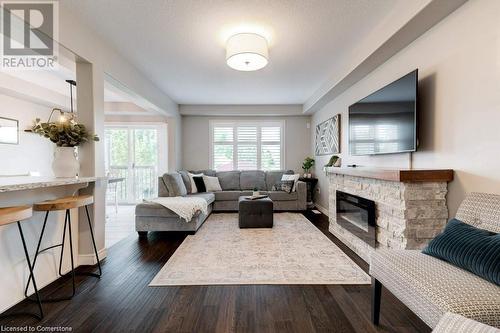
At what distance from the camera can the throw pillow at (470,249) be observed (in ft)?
3.91

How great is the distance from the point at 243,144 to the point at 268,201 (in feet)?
8.90

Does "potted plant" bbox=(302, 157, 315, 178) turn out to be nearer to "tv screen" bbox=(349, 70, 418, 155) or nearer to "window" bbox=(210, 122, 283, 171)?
"window" bbox=(210, 122, 283, 171)

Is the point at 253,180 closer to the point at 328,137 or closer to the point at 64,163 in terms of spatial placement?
the point at 328,137

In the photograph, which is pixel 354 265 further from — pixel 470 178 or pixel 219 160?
pixel 219 160

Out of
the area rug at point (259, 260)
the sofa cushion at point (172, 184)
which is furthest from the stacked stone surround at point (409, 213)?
the sofa cushion at point (172, 184)

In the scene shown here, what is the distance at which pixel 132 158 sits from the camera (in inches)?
245

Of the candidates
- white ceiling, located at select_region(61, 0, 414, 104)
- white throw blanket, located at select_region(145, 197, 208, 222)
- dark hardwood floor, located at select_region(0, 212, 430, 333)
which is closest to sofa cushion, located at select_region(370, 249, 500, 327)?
dark hardwood floor, located at select_region(0, 212, 430, 333)

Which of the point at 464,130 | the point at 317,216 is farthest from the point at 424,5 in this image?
the point at 317,216

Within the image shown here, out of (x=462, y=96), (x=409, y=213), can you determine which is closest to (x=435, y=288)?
(x=409, y=213)

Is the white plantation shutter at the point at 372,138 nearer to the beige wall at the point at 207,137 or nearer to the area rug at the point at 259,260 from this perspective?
the area rug at the point at 259,260

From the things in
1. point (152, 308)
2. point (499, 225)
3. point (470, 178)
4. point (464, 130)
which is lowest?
point (152, 308)

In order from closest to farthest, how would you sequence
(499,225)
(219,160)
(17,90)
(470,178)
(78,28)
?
1. (499,225)
2. (470,178)
3. (78,28)
4. (17,90)
5. (219,160)

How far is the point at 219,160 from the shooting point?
6.41 m

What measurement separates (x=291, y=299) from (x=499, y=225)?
144 cm
